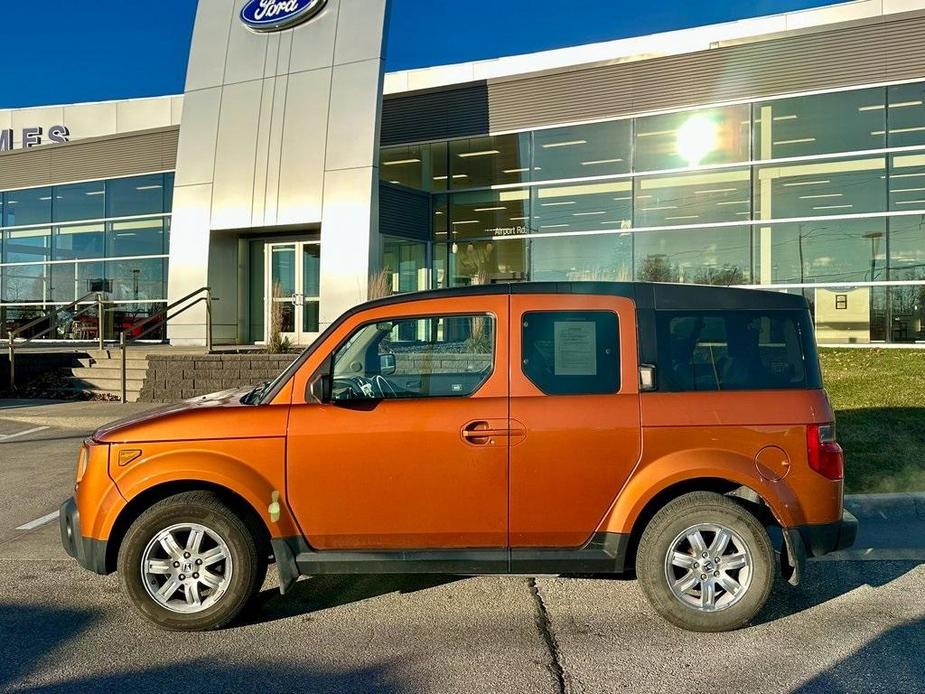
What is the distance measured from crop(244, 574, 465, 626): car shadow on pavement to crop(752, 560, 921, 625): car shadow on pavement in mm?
2010

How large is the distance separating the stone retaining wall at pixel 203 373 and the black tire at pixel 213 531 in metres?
8.68

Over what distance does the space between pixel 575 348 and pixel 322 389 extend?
147 centimetres

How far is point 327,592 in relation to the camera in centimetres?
464

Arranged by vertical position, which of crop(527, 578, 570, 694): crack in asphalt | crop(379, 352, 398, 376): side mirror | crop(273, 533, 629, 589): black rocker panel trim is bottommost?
crop(527, 578, 570, 694): crack in asphalt

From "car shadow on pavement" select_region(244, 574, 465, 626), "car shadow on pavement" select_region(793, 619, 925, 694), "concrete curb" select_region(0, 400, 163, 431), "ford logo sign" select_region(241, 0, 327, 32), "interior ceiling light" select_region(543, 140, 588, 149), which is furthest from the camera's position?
"interior ceiling light" select_region(543, 140, 588, 149)

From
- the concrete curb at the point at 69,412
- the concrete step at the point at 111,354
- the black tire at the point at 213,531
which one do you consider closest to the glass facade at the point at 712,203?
the concrete step at the point at 111,354

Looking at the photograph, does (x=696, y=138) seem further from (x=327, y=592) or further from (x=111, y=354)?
(x=327, y=592)

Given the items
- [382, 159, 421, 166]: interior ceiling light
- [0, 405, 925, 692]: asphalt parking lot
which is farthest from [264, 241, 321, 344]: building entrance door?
[0, 405, 925, 692]: asphalt parking lot

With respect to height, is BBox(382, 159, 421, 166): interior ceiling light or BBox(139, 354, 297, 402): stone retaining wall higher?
BBox(382, 159, 421, 166): interior ceiling light

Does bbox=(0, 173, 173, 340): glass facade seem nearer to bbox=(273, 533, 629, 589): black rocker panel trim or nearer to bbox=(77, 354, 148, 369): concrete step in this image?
bbox=(77, 354, 148, 369): concrete step

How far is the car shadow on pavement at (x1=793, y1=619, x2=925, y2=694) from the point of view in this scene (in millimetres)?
3340

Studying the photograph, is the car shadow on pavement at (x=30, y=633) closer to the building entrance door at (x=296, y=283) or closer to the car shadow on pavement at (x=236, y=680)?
the car shadow on pavement at (x=236, y=680)

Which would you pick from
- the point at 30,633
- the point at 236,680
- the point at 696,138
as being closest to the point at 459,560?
the point at 236,680

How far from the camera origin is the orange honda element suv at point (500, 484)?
3943mm
